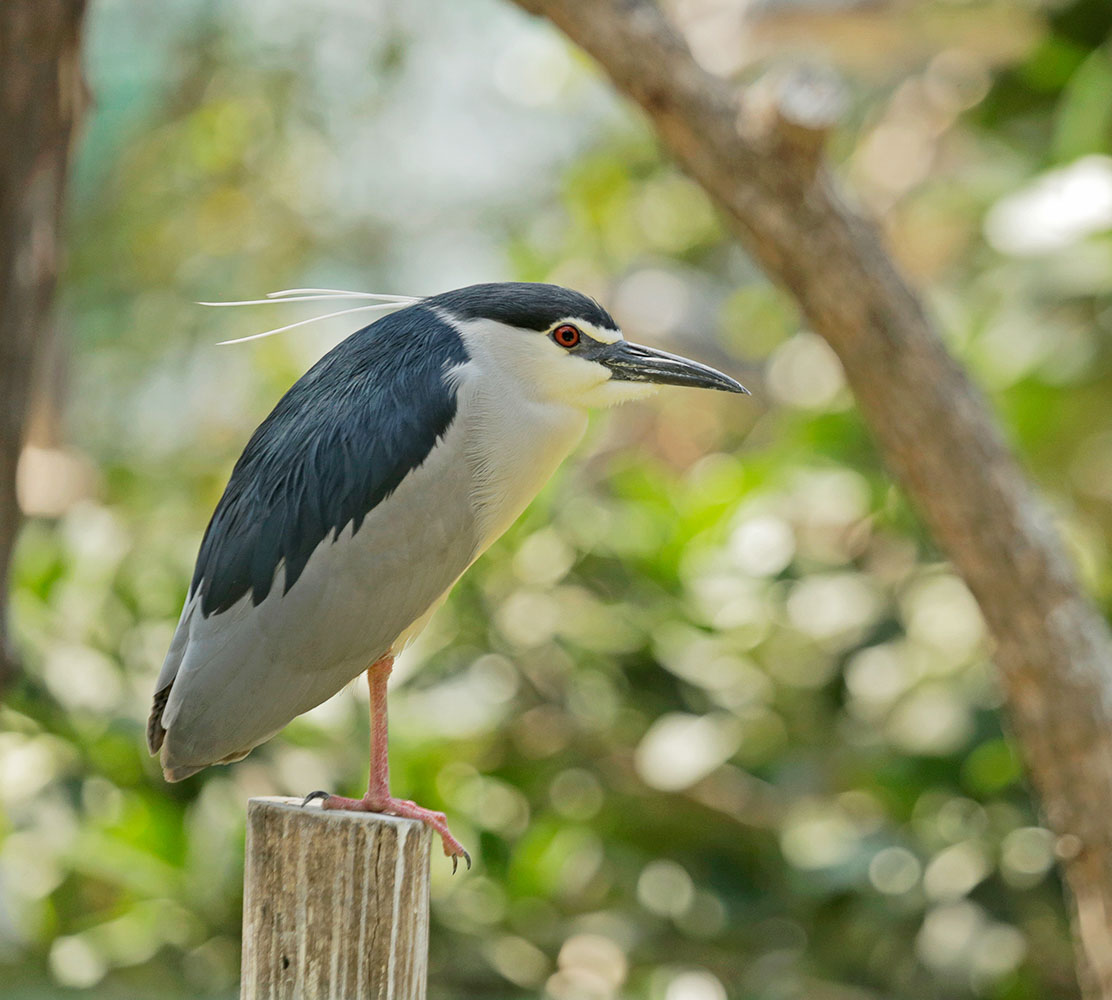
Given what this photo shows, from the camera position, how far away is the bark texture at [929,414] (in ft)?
9.25

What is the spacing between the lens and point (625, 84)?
288 centimetres

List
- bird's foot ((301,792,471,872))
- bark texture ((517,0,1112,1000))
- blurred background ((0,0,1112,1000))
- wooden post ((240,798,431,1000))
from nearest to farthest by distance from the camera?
wooden post ((240,798,431,1000))
bird's foot ((301,792,471,872))
bark texture ((517,0,1112,1000))
blurred background ((0,0,1112,1000))

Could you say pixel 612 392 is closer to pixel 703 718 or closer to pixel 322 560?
pixel 322 560

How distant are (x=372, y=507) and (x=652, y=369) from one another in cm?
46

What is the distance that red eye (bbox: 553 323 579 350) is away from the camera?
179cm

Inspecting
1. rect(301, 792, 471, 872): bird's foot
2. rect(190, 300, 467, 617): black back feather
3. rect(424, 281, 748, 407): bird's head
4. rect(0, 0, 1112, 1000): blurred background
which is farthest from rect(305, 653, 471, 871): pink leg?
rect(0, 0, 1112, 1000): blurred background

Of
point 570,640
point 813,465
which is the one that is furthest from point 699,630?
point 813,465

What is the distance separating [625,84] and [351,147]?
21.0 feet

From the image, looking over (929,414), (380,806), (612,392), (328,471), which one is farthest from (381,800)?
(929,414)

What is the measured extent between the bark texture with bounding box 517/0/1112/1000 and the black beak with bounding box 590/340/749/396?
1.11 m

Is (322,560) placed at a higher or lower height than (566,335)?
lower

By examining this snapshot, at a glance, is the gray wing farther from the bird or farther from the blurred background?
the blurred background

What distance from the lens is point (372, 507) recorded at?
5.59 feet

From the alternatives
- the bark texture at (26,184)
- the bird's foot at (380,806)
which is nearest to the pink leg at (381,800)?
the bird's foot at (380,806)
